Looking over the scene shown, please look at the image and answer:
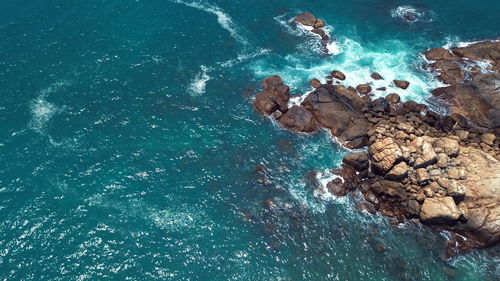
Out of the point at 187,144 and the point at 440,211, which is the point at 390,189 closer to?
the point at 440,211

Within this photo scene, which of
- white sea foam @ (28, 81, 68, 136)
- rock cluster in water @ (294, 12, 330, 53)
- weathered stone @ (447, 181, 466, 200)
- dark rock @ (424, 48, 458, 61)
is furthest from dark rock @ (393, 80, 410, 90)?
white sea foam @ (28, 81, 68, 136)

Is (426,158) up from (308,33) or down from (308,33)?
down

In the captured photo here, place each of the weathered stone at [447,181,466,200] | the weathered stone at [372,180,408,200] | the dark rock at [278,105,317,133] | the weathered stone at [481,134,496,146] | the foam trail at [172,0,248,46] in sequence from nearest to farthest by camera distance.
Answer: the weathered stone at [447,181,466,200], the weathered stone at [372,180,408,200], the weathered stone at [481,134,496,146], the dark rock at [278,105,317,133], the foam trail at [172,0,248,46]

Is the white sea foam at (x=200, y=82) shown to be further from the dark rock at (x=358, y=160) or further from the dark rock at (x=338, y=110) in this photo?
the dark rock at (x=358, y=160)

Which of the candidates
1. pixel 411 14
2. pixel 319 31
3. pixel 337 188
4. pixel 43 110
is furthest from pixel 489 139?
pixel 43 110

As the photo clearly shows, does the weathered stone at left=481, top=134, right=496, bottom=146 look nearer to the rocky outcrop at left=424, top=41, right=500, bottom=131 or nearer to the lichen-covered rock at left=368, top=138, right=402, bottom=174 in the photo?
the rocky outcrop at left=424, top=41, right=500, bottom=131

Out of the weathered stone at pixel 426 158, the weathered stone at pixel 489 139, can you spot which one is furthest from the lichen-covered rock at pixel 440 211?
the weathered stone at pixel 489 139
